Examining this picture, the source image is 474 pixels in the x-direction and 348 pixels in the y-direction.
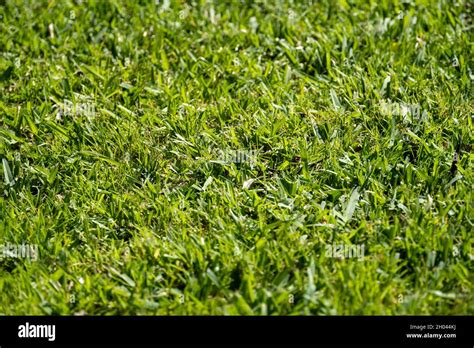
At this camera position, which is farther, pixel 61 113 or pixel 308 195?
pixel 61 113

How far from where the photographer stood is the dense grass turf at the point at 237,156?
379cm

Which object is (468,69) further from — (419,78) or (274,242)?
(274,242)

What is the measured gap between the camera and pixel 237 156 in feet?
15.3

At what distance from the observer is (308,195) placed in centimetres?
434

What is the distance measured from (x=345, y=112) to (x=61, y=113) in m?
1.85

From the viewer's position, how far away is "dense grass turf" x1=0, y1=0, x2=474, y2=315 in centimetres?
379

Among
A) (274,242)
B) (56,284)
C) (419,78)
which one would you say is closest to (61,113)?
(56,284)

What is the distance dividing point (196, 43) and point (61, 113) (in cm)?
124

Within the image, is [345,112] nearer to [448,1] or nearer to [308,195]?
[308,195]

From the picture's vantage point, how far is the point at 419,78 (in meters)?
5.24

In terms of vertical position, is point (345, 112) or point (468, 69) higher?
point (468, 69)
